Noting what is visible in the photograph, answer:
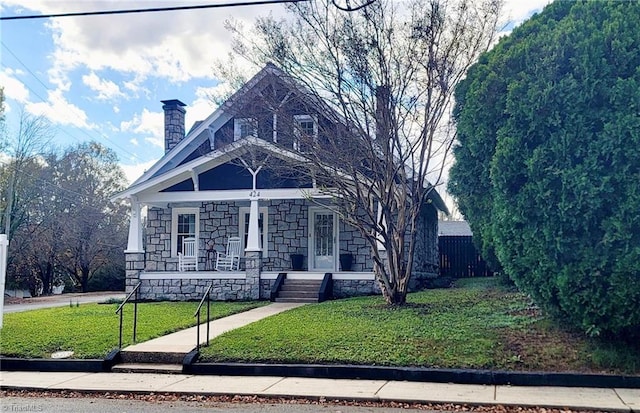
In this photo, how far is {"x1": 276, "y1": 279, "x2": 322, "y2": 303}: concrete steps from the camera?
15.1m

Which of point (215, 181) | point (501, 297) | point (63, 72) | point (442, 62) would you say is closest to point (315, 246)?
point (215, 181)

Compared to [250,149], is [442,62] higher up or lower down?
higher up

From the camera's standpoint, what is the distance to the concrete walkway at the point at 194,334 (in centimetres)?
913

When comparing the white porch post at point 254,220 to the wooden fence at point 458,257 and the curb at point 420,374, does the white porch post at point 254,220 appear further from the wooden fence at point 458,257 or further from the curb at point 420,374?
the wooden fence at point 458,257

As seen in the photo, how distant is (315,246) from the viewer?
17547 mm

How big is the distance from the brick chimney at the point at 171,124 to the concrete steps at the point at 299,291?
6353 millimetres

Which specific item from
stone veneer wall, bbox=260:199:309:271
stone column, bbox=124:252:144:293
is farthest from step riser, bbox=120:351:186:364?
stone veneer wall, bbox=260:199:309:271

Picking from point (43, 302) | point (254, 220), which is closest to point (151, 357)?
point (254, 220)

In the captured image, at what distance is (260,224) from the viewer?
1775cm

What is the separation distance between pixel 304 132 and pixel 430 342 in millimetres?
5836

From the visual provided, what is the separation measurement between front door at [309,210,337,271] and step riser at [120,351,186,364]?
8844 millimetres

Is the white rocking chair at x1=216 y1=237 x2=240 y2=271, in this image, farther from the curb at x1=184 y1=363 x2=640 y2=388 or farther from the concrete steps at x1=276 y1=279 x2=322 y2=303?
the curb at x1=184 y1=363 x2=640 y2=388

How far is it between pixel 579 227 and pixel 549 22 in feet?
9.20

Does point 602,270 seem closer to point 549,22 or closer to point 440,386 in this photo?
point 440,386
